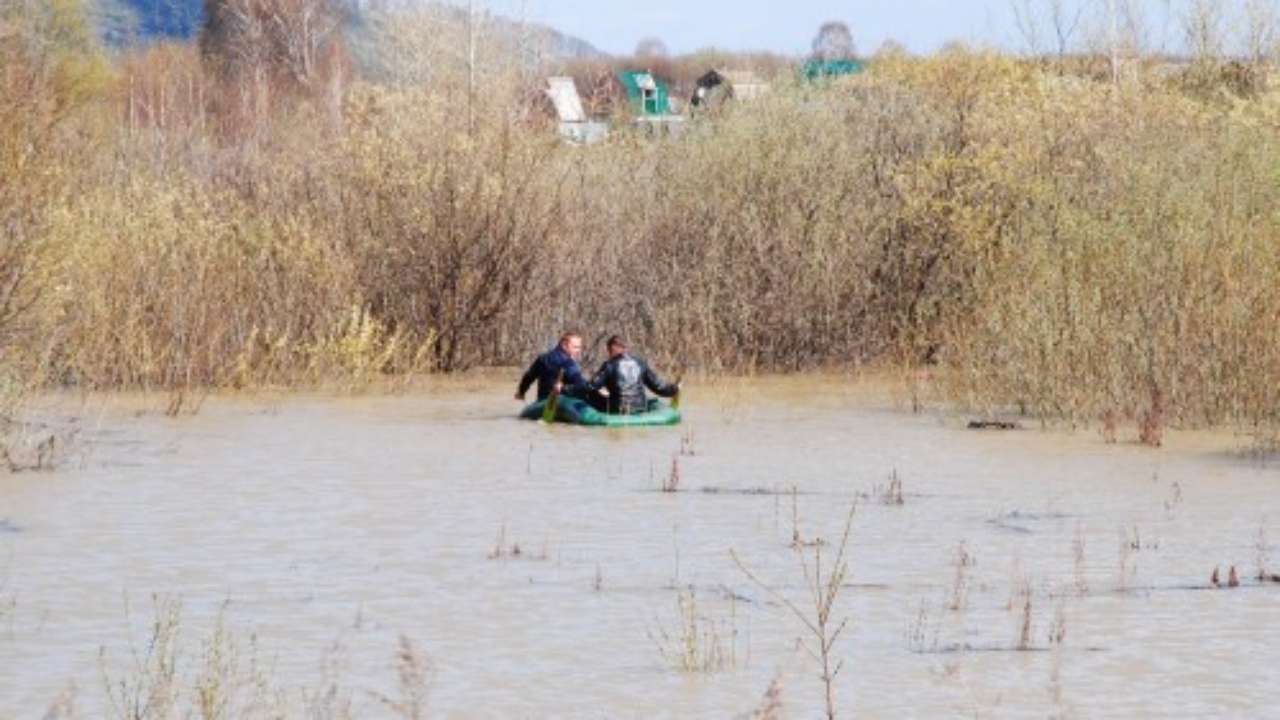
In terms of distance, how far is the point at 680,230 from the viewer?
26.5m

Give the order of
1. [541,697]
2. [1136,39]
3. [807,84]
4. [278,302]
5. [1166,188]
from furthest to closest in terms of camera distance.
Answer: [1136,39] < [807,84] < [278,302] < [1166,188] < [541,697]

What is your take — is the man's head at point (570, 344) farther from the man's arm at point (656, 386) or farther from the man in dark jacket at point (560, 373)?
the man's arm at point (656, 386)

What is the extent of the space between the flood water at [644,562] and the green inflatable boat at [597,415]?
0.12 metres

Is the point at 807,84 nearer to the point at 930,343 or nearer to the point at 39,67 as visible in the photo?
the point at 930,343

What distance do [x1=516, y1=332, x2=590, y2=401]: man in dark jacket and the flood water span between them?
16.6 inches

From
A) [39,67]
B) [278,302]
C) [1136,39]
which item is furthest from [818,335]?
[39,67]

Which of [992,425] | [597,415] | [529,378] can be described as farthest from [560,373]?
[992,425]

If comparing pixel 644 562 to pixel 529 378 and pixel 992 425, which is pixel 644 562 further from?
pixel 529 378

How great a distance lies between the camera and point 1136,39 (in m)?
33.7

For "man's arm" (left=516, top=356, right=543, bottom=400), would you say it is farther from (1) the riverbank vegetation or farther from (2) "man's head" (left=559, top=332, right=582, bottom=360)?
(1) the riverbank vegetation

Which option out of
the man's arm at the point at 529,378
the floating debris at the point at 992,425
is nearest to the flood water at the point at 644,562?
the floating debris at the point at 992,425

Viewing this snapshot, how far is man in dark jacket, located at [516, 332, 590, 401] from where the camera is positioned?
21.1 metres

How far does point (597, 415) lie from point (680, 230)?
20.1ft

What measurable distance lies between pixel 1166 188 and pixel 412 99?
11209mm
